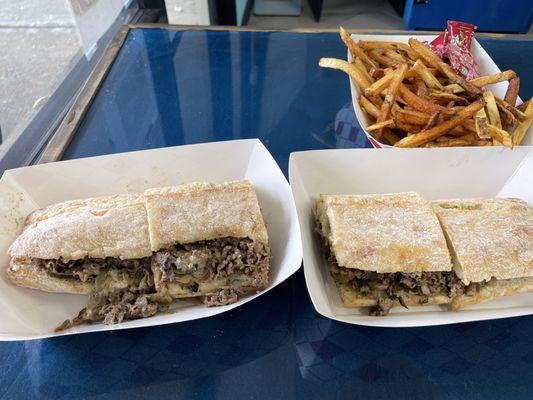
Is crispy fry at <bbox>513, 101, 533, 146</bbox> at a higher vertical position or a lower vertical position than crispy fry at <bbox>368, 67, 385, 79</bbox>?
lower

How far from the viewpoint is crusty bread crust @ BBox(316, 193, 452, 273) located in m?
1.64

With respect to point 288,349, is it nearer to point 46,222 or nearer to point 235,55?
point 46,222

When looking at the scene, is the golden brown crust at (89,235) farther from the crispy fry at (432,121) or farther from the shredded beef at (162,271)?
the crispy fry at (432,121)

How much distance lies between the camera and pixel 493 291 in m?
1.72

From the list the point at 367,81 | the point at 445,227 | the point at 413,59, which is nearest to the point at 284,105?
the point at 367,81

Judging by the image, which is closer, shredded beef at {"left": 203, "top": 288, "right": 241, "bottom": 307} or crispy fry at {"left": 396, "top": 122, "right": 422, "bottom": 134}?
shredded beef at {"left": 203, "top": 288, "right": 241, "bottom": 307}

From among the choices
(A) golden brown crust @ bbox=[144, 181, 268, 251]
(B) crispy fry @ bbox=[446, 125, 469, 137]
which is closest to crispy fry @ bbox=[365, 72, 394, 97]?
(B) crispy fry @ bbox=[446, 125, 469, 137]

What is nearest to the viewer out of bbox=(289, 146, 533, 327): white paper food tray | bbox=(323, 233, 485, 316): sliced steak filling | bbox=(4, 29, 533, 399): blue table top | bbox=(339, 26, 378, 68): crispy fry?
bbox=(4, 29, 533, 399): blue table top

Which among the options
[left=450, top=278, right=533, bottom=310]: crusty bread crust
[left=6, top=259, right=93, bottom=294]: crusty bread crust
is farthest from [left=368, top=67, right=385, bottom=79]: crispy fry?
[left=6, top=259, right=93, bottom=294]: crusty bread crust

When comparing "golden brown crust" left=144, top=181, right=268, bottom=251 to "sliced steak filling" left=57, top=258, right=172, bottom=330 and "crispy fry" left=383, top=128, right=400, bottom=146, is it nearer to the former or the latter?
"sliced steak filling" left=57, top=258, right=172, bottom=330

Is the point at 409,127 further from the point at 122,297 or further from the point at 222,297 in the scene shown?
the point at 122,297

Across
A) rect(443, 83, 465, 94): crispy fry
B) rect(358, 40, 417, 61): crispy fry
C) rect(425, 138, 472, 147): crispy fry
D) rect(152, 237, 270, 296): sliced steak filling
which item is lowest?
rect(152, 237, 270, 296): sliced steak filling

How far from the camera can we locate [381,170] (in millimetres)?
2166

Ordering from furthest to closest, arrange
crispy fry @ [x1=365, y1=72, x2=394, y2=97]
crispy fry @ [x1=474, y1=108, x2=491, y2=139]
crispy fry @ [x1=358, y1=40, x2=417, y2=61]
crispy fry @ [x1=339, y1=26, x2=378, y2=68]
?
crispy fry @ [x1=358, y1=40, x2=417, y2=61]
crispy fry @ [x1=339, y1=26, x2=378, y2=68]
crispy fry @ [x1=365, y1=72, x2=394, y2=97]
crispy fry @ [x1=474, y1=108, x2=491, y2=139]
